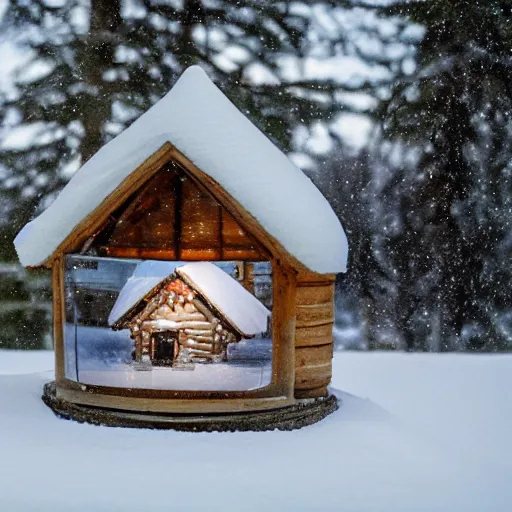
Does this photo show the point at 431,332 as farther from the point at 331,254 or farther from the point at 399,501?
the point at 399,501

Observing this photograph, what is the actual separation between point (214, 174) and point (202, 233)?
389 mm

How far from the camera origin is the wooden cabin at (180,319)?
3.91 meters

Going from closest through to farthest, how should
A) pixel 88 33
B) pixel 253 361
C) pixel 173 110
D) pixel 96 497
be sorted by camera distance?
1. pixel 96 497
2. pixel 173 110
3. pixel 253 361
4. pixel 88 33

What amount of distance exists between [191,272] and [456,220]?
5.47 m

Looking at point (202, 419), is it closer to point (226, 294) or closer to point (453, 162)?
point (226, 294)

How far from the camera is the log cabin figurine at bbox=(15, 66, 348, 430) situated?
3201 mm

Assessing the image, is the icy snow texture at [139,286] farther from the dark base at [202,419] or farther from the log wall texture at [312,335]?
the log wall texture at [312,335]

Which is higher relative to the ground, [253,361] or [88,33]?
[88,33]

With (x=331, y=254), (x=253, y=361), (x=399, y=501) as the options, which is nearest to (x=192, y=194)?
(x=331, y=254)

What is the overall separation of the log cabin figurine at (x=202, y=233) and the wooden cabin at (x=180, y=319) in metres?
0.34

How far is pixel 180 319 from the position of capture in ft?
13.1

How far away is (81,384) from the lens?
3.55 m

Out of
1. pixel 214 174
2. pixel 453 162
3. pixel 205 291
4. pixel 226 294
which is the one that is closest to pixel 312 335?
pixel 226 294

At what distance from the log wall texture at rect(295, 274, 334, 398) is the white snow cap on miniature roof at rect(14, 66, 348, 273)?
20cm
